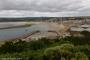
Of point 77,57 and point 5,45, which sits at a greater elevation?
point 77,57

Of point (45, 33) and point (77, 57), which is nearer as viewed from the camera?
point (77, 57)

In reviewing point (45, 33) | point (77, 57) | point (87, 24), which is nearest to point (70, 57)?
point (77, 57)

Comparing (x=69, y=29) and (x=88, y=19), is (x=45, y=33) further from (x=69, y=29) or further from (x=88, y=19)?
(x=88, y=19)

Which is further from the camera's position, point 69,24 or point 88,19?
point 88,19

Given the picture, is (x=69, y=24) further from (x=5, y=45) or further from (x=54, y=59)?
(x=54, y=59)

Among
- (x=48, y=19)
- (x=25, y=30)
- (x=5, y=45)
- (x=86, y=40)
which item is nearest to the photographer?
(x=5, y=45)

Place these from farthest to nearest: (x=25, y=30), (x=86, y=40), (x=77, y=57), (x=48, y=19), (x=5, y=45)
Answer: (x=48, y=19) < (x=25, y=30) < (x=86, y=40) < (x=5, y=45) < (x=77, y=57)

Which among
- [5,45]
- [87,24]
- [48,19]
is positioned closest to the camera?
[5,45]

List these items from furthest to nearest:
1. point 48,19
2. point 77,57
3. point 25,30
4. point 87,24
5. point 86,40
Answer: point 87,24 → point 48,19 → point 25,30 → point 86,40 → point 77,57

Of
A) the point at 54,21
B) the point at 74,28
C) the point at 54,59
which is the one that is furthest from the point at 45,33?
the point at 54,59
